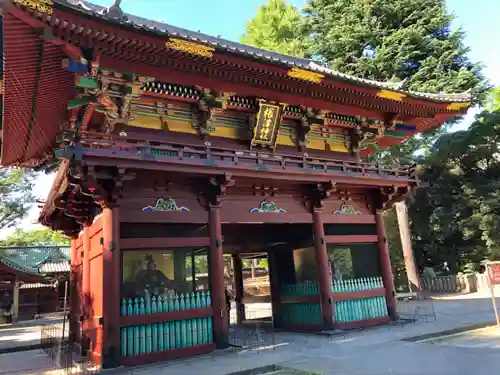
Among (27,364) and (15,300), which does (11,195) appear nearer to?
(15,300)

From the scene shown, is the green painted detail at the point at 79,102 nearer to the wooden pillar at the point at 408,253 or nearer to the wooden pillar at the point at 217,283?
the wooden pillar at the point at 217,283

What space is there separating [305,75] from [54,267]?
3340 cm

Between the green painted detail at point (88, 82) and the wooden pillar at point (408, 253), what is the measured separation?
2159 centimetres

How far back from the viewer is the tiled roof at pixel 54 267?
35466mm

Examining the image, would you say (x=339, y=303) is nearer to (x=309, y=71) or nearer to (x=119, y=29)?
(x=309, y=71)

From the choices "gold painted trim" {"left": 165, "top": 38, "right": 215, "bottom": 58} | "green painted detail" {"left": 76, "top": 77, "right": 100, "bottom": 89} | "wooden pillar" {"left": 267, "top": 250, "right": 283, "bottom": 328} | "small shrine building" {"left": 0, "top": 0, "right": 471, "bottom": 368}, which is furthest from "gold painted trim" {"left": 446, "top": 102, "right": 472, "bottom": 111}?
"green painted detail" {"left": 76, "top": 77, "right": 100, "bottom": 89}

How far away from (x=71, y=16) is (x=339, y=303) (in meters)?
10.7

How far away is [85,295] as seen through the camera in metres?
11.9

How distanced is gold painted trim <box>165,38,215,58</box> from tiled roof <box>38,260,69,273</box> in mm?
32134

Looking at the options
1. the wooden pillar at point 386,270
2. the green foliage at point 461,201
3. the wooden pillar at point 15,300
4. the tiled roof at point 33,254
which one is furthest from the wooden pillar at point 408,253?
the tiled roof at point 33,254

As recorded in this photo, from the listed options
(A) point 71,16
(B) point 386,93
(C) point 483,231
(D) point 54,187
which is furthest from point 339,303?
(C) point 483,231

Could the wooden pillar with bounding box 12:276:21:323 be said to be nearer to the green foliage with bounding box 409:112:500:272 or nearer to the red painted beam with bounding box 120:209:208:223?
the red painted beam with bounding box 120:209:208:223

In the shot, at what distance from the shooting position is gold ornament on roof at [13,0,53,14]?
23.4 feet

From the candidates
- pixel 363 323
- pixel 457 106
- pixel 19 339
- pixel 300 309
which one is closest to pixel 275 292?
pixel 300 309
